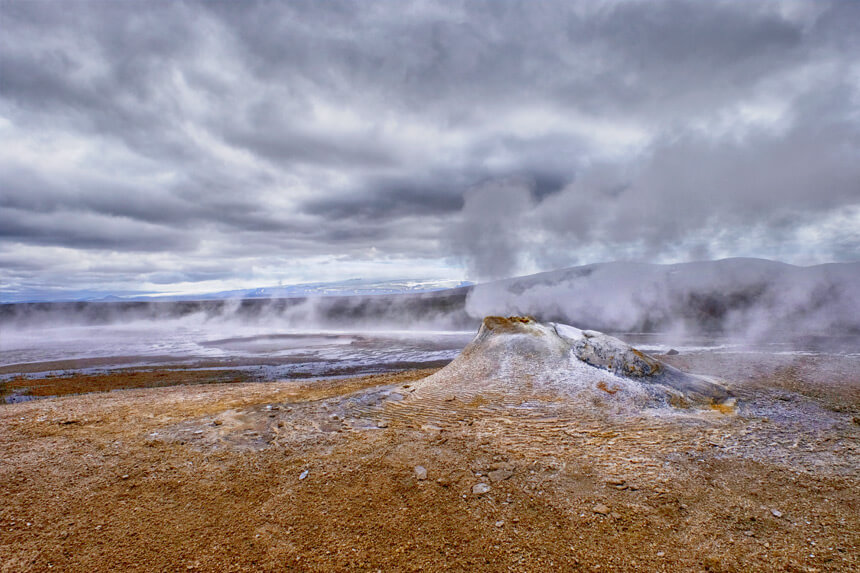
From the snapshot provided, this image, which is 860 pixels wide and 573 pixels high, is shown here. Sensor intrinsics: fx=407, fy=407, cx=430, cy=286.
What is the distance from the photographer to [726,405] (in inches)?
288

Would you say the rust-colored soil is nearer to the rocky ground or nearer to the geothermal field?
the geothermal field

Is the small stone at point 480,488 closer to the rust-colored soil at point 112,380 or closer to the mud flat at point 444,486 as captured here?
the mud flat at point 444,486

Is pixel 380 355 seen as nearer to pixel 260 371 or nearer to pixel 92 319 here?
pixel 260 371

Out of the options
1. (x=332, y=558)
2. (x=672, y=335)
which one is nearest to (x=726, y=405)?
(x=332, y=558)

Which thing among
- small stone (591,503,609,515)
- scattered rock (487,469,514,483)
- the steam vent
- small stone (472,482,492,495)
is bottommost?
small stone (591,503,609,515)

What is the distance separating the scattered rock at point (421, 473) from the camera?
15.8 ft

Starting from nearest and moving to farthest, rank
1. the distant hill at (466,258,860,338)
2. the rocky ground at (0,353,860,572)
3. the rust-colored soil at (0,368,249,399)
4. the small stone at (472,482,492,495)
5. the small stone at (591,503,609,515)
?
the rocky ground at (0,353,860,572) < the small stone at (591,503,609,515) < the small stone at (472,482,492,495) < the rust-colored soil at (0,368,249,399) < the distant hill at (466,258,860,338)

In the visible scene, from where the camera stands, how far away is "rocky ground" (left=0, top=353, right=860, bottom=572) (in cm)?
348

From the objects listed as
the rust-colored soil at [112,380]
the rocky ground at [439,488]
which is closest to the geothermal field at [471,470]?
the rocky ground at [439,488]

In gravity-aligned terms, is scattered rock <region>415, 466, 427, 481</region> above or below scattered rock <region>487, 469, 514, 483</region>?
above

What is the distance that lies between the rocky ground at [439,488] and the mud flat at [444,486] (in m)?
0.02

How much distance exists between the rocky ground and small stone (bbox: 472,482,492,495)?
0.18 feet

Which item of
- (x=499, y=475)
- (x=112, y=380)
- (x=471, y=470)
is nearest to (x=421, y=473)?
(x=471, y=470)

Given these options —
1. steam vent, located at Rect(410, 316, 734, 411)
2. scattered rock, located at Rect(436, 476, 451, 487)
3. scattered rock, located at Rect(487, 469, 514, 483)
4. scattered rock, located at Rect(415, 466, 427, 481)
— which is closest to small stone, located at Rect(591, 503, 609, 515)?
scattered rock, located at Rect(487, 469, 514, 483)
